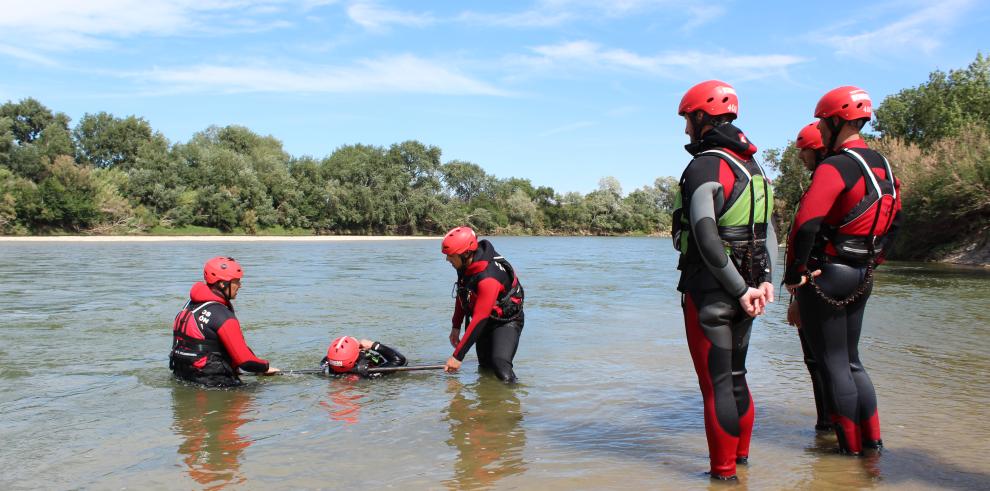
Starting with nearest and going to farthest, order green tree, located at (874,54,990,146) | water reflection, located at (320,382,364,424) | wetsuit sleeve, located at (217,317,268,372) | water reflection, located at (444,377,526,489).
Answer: water reflection, located at (444,377,526,489)
water reflection, located at (320,382,364,424)
wetsuit sleeve, located at (217,317,268,372)
green tree, located at (874,54,990,146)

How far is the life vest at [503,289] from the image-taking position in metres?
7.29

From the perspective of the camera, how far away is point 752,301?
161 inches

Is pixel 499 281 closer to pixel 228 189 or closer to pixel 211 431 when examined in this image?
pixel 211 431

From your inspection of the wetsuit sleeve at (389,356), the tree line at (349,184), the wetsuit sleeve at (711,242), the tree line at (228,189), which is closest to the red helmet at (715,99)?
the wetsuit sleeve at (711,242)

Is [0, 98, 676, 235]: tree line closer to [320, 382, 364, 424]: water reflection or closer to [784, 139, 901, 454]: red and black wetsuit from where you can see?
[320, 382, 364, 424]: water reflection

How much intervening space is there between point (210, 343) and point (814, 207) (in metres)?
5.87

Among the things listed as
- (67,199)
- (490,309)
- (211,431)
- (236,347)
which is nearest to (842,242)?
(490,309)

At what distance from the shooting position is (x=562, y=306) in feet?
56.0

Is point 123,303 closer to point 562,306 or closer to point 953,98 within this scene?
point 562,306

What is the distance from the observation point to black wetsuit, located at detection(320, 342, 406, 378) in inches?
330

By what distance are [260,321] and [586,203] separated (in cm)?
11154

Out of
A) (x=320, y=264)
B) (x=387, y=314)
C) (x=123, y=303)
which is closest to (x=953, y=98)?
(x=320, y=264)

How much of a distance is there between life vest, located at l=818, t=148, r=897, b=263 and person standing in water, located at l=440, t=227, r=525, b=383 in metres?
3.32

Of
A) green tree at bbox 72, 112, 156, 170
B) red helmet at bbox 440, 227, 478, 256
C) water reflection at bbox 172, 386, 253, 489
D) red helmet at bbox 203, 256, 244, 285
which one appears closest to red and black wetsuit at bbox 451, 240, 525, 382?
red helmet at bbox 440, 227, 478, 256
